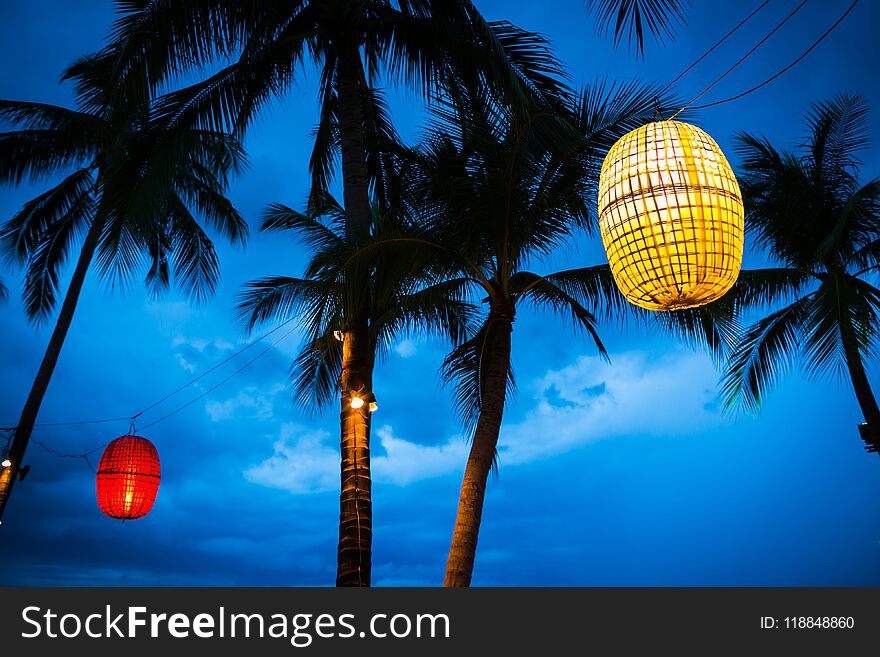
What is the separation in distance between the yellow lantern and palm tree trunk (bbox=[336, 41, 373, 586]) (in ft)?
8.51

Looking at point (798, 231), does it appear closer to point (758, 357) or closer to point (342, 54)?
point (758, 357)

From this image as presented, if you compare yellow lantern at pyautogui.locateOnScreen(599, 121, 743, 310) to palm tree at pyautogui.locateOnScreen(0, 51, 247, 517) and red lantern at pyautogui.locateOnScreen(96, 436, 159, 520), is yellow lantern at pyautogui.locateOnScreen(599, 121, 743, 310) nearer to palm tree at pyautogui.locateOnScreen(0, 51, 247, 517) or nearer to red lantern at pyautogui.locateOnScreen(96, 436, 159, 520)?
palm tree at pyautogui.locateOnScreen(0, 51, 247, 517)

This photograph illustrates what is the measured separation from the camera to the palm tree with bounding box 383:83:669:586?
583 centimetres

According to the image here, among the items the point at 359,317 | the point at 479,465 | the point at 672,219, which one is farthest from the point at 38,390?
the point at 672,219

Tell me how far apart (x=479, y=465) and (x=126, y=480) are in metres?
5.09

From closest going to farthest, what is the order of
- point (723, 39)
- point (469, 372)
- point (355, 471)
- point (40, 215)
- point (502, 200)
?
point (723, 39)
point (355, 471)
point (502, 200)
point (469, 372)
point (40, 215)

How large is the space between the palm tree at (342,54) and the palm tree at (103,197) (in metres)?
0.49

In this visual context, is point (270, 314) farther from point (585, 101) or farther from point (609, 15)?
point (609, 15)

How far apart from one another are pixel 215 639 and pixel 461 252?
14.2 ft

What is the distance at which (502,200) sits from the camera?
20.0 feet

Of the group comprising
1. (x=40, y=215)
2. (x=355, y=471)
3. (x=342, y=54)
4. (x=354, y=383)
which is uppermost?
(x=40, y=215)

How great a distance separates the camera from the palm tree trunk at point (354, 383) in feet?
17.4

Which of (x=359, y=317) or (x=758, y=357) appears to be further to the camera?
(x=758, y=357)

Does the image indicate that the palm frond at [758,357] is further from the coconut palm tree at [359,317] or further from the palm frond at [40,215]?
the palm frond at [40,215]
